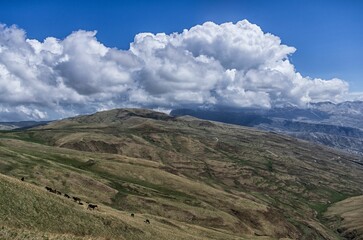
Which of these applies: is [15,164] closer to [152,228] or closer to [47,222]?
[152,228]

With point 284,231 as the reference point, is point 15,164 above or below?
above

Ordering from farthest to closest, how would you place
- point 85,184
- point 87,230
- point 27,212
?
point 85,184 → point 87,230 → point 27,212

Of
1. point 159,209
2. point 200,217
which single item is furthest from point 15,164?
point 200,217

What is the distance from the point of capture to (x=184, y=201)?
182 meters

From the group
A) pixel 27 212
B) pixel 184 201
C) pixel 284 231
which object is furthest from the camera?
pixel 284 231

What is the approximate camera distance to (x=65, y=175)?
566 feet

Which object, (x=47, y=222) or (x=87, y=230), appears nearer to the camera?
(x=47, y=222)

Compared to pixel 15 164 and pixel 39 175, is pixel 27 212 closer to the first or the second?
pixel 39 175

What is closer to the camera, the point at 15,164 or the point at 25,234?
the point at 25,234

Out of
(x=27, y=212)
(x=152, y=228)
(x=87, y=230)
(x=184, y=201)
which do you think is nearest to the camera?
(x=27, y=212)

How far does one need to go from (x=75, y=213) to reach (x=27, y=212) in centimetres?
1040

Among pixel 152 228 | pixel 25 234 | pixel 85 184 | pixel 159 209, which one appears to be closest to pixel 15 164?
pixel 85 184

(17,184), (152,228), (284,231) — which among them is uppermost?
(17,184)

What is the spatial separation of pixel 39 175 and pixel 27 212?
378 ft
